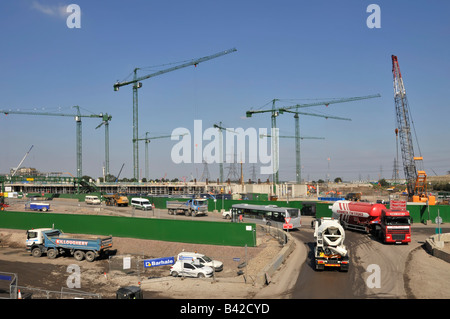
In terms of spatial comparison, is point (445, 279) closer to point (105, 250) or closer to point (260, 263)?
point (260, 263)

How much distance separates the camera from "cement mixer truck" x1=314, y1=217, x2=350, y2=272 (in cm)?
2212

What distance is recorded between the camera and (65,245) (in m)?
31.6

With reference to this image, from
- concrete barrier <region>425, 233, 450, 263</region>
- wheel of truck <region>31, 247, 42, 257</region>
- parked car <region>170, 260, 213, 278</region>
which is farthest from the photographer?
wheel of truck <region>31, 247, 42, 257</region>

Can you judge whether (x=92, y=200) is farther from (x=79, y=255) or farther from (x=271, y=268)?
(x=271, y=268)

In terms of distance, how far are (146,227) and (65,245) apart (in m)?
9.32

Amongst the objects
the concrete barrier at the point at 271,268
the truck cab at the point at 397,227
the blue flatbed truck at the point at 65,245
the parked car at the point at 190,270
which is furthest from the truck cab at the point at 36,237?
the truck cab at the point at 397,227

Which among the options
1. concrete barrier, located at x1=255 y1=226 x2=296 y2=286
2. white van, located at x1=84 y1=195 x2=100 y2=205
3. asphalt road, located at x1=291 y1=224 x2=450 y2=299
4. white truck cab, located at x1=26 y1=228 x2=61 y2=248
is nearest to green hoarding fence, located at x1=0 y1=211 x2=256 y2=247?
concrete barrier, located at x1=255 y1=226 x2=296 y2=286

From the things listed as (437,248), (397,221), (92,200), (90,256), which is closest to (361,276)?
(437,248)

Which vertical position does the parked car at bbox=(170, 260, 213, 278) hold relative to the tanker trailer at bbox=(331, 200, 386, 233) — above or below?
below

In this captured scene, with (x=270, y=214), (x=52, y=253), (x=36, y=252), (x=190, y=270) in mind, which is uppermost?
(x=270, y=214)

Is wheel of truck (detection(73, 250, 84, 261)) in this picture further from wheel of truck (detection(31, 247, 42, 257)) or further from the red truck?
the red truck

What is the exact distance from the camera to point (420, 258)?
27.0 m

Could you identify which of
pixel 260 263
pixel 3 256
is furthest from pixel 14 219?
pixel 260 263

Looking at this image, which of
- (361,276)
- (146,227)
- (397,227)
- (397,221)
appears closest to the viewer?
(361,276)
